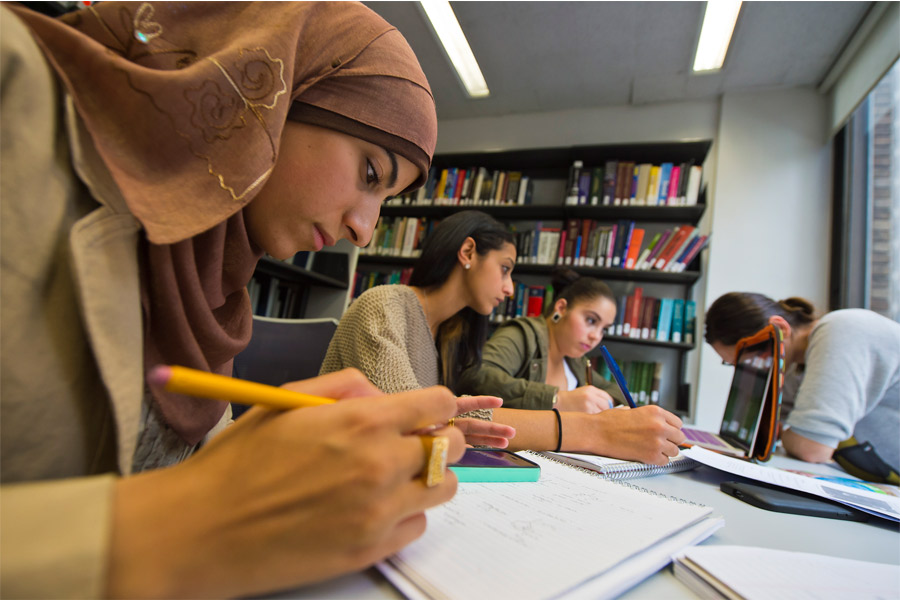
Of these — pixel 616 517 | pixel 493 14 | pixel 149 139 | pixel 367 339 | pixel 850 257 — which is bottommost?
pixel 616 517

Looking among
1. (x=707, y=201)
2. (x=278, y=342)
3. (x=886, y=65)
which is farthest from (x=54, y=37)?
(x=707, y=201)

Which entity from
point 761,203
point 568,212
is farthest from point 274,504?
point 761,203

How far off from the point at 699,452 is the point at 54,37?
4.10 feet

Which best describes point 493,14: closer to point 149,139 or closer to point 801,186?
point 801,186

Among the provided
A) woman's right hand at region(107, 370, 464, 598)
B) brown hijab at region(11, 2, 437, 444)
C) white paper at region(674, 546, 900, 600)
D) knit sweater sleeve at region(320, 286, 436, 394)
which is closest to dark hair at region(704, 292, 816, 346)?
knit sweater sleeve at region(320, 286, 436, 394)

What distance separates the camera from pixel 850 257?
273cm

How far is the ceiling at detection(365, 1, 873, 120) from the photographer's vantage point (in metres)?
2.48

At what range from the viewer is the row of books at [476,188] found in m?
3.39

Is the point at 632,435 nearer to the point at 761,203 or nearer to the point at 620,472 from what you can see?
the point at 620,472

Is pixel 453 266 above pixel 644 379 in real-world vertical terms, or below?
above

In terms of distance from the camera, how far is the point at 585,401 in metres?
1.36

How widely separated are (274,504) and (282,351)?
1325 mm

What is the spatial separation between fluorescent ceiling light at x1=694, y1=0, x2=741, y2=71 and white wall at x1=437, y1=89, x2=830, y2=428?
454 millimetres

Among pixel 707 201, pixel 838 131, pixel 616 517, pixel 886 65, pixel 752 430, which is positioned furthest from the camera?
pixel 707 201
